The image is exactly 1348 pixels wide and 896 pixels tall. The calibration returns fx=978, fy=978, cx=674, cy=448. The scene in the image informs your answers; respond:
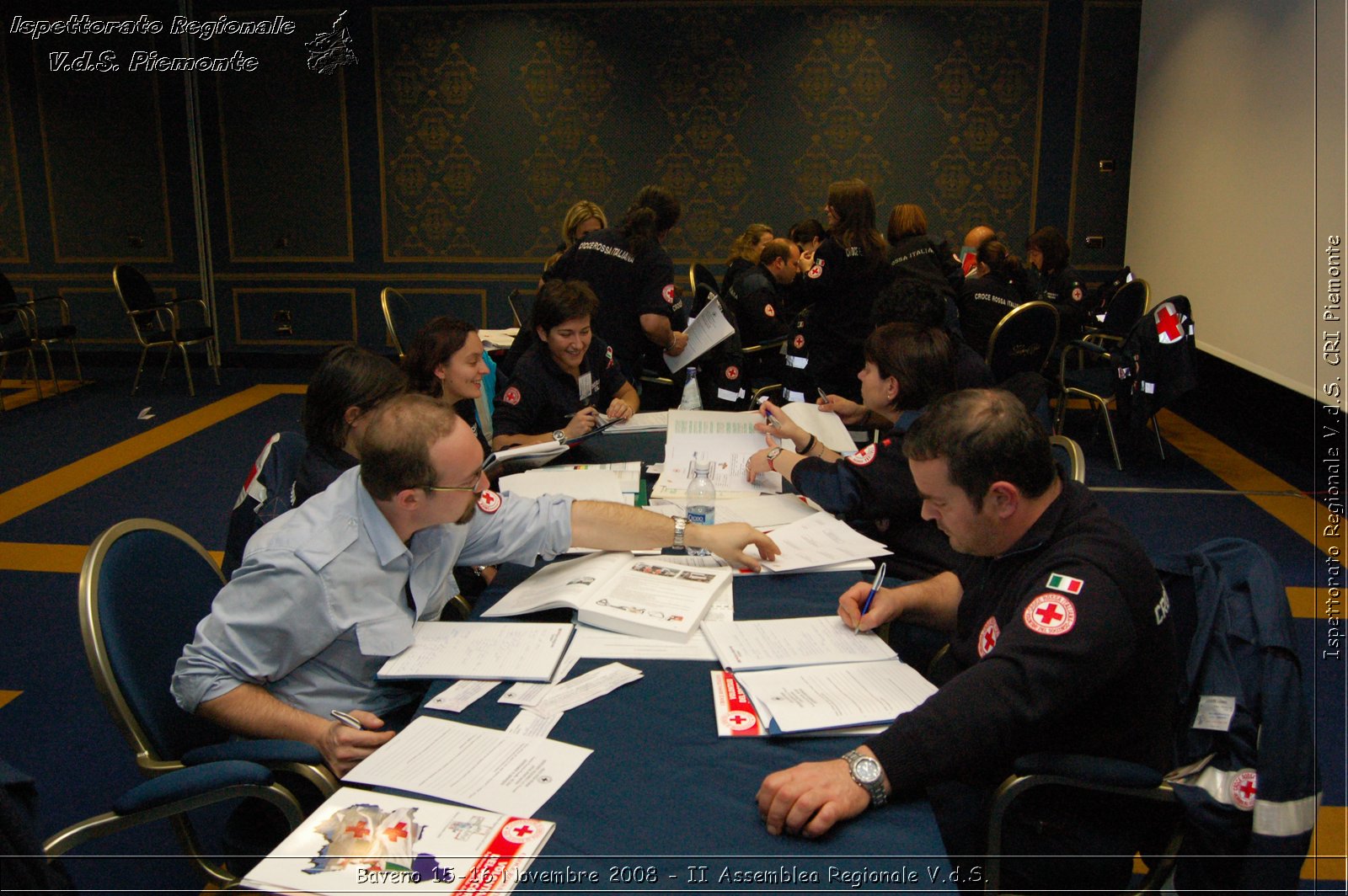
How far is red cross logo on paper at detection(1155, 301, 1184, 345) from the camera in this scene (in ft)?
17.2

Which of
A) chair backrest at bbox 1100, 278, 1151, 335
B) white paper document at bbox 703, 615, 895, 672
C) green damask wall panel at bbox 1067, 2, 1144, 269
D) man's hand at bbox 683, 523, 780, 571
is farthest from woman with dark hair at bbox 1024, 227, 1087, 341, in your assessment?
white paper document at bbox 703, 615, 895, 672

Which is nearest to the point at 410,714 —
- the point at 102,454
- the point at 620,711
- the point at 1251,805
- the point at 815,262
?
the point at 620,711

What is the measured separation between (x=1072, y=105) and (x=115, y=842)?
8.04m

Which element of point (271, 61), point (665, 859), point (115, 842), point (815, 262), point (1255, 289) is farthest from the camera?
point (271, 61)


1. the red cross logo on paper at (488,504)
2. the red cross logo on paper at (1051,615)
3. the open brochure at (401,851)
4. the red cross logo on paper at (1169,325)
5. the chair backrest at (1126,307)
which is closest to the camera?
the open brochure at (401,851)

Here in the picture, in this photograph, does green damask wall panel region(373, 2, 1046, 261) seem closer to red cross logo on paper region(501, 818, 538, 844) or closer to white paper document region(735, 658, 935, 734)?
white paper document region(735, 658, 935, 734)

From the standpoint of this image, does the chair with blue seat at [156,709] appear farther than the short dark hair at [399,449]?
No

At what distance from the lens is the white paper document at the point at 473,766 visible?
53.5 inches

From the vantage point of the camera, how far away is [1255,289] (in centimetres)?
586

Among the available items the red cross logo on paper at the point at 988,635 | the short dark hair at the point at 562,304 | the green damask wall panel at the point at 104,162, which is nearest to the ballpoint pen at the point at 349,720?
the red cross logo on paper at the point at 988,635

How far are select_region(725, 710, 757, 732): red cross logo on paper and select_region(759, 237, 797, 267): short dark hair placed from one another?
183 inches

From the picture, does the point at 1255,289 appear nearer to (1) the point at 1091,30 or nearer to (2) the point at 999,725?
(1) the point at 1091,30

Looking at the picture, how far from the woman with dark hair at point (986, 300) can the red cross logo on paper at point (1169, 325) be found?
2.43 ft

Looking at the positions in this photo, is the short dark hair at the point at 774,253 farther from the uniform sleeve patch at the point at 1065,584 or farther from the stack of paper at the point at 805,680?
the uniform sleeve patch at the point at 1065,584
